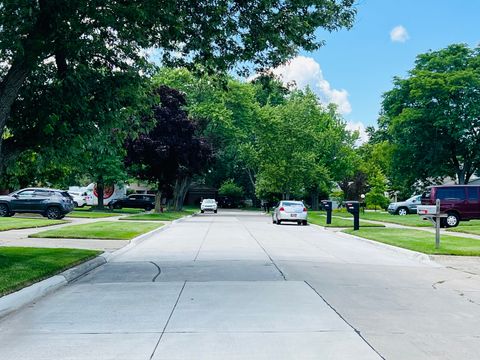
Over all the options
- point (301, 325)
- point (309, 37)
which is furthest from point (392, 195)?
point (301, 325)

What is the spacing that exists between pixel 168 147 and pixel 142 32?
3096cm

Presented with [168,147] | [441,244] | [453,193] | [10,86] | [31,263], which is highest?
[168,147]

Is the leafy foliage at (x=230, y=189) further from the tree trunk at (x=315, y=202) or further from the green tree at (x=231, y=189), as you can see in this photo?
the tree trunk at (x=315, y=202)

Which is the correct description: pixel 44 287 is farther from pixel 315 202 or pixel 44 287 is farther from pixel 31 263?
pixel 315 202

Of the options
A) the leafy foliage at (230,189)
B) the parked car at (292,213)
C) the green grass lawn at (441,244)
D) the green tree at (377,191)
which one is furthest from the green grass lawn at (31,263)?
the leafy foliage at (230,189)

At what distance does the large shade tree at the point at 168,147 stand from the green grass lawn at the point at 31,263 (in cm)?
2805

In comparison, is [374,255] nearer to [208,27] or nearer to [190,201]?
[208,27]

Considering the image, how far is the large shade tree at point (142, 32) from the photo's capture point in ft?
33.6

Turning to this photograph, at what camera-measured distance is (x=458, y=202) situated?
28.7 m

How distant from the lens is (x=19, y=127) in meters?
11.9

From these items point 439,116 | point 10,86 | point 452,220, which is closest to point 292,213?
point 452,220

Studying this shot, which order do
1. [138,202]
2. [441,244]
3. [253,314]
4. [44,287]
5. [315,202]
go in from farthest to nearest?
[315,202] → [138,202] → [441,244] → [44,287] → [253,314]

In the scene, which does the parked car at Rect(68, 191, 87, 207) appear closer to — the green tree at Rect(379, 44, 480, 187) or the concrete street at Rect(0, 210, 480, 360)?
the green tree at Rect(379, 44, 480, 187)

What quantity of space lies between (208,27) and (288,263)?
5.92m
